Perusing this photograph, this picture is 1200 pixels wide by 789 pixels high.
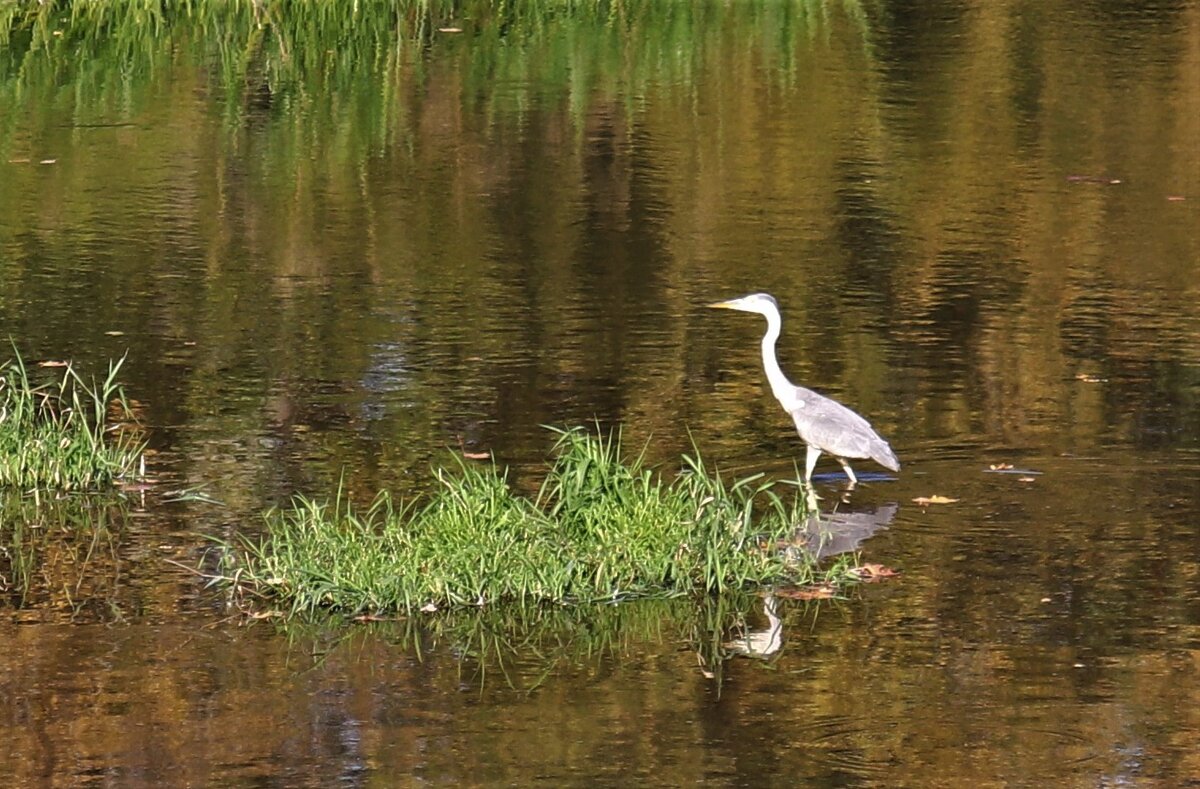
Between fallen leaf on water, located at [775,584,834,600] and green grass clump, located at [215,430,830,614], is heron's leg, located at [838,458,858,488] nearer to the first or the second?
green grass clump, located at [215,430,830,614]

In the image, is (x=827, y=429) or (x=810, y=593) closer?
(x=810, y=593)

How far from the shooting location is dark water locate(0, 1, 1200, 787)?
7.18 m

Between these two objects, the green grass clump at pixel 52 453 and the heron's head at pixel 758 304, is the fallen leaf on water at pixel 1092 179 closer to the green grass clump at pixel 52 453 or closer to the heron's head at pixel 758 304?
the heron's head at pixel 758 304

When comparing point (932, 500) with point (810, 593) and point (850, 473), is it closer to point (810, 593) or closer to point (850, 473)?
point (850, 473)

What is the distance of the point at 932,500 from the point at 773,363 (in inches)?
46.3

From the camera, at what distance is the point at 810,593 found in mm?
8266

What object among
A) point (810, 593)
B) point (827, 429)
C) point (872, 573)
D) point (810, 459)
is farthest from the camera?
point (810, 459)

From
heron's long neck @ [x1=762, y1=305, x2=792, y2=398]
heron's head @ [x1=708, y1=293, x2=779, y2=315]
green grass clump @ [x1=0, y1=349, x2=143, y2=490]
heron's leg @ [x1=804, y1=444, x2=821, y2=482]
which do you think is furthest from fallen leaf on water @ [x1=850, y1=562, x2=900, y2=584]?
green grass clump @ [x1=0, y1=349, x2=143, y2=490]

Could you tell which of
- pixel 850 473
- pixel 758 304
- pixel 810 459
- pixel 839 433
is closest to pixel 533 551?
pixel 839 433

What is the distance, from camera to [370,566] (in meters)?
8.02

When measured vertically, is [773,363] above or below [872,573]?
above

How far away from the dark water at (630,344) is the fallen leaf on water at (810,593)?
9 centimetres

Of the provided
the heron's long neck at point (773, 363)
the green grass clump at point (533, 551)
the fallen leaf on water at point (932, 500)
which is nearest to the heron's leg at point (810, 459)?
the heron's long neck at point (773, 363)

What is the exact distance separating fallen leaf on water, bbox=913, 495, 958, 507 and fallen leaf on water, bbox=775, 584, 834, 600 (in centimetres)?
112
